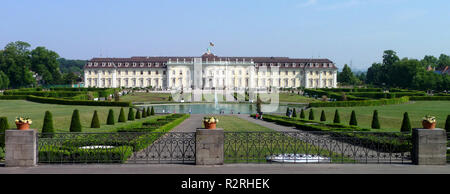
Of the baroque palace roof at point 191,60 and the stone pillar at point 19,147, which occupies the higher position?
the baroque palace roof at point 191,60

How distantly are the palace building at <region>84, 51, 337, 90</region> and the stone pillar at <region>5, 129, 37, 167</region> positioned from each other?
104715mm

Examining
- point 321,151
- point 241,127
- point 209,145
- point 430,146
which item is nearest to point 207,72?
point 241,127

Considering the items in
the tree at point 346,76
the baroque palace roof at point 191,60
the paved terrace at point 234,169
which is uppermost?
the baroque palace roof at point 191,60

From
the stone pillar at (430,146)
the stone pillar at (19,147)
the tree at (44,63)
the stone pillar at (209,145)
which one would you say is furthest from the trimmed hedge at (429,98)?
the tree at (44,63)

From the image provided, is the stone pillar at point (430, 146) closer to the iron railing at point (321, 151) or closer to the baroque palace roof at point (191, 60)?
the iron railing at point (321, 151)

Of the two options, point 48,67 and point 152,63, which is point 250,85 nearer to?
point 152,63

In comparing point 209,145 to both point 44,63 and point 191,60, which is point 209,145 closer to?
point 44,63

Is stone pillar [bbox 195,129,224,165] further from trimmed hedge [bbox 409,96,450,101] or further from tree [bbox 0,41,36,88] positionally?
tree [bbox 0,41,36,88]

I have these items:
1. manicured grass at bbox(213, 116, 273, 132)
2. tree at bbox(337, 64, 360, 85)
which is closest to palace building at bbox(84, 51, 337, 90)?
tree at bbox(337, 64, 360, 85)

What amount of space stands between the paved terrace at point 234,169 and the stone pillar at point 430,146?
251 mm

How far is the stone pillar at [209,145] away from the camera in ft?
36.5

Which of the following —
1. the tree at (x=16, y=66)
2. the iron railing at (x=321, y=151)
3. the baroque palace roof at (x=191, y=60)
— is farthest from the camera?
the baroque palace roof at (x=191, y=60)

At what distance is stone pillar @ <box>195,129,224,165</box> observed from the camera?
11.1m
